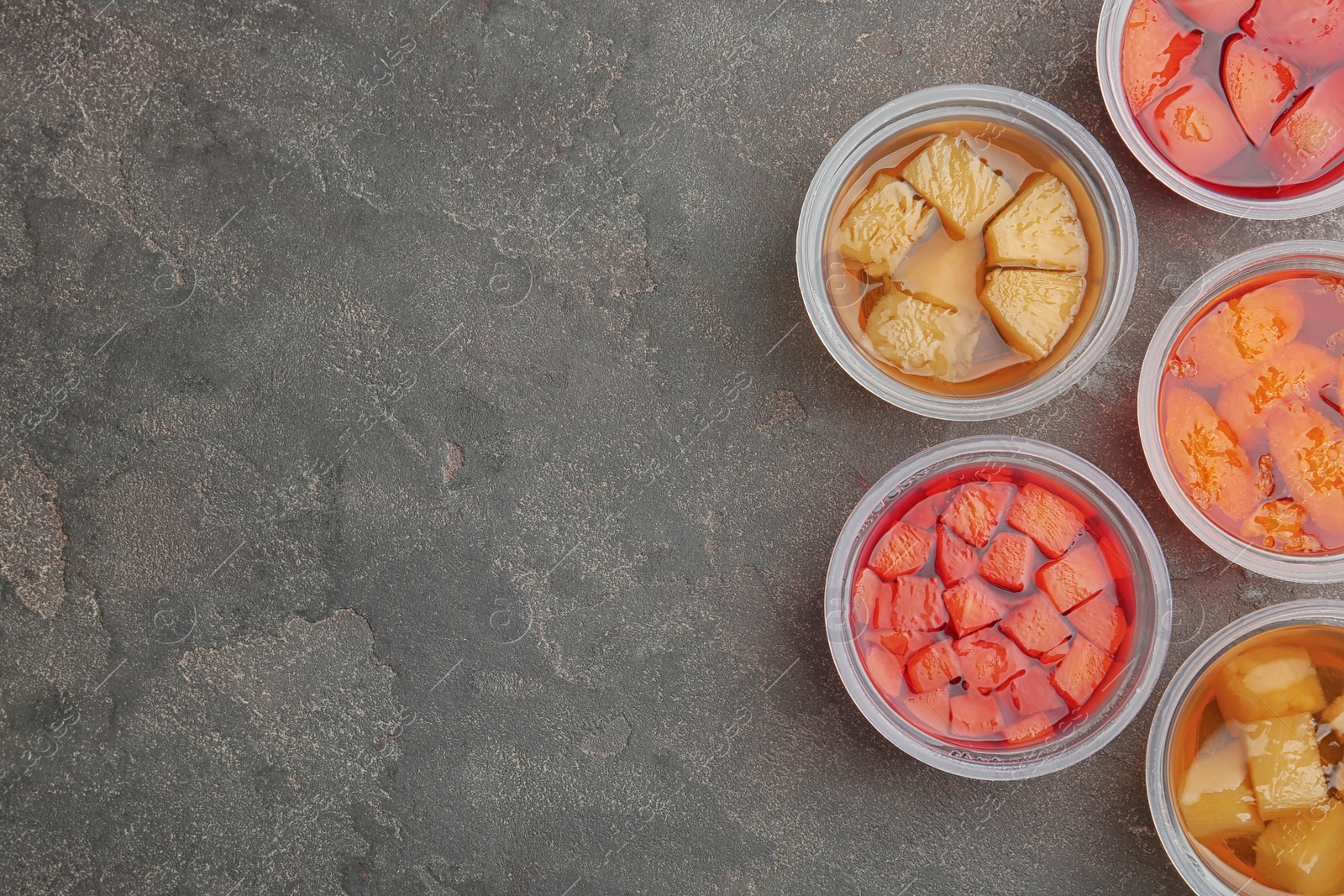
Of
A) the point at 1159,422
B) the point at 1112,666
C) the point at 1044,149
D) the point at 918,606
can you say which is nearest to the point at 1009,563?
the point at 918,606

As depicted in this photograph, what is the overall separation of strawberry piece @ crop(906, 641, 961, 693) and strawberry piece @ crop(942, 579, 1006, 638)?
0.16 ft

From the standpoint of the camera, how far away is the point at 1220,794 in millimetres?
1604

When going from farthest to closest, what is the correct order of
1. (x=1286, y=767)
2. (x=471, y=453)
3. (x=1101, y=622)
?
(x=471, y=453) → (x=1101, y=622) → (x=1286, y=767)

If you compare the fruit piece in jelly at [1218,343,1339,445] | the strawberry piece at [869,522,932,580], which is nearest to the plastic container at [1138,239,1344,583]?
the fruit piece in jelly at [1218,343,1339,445]

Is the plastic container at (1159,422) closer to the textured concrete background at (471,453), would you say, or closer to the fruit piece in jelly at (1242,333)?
the fruit piece in jelly at (1242,333)

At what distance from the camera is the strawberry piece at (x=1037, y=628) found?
5.19 feet

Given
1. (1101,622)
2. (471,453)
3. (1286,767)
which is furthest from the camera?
(471,453)

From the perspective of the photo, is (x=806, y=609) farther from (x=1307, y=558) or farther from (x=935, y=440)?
(x=1307, y=558)

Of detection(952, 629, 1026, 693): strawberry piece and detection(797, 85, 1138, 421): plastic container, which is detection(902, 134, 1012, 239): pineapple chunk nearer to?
detection(797, 85, 1138, 421): plastic container

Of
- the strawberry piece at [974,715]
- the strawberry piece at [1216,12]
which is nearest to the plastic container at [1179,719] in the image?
the strawberry piece at [974,715]

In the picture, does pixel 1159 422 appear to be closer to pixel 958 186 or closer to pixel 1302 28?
pixel 958 186

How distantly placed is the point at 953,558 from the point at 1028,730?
406mm

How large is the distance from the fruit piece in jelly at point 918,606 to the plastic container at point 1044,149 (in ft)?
1.17

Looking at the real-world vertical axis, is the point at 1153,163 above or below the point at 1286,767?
above
